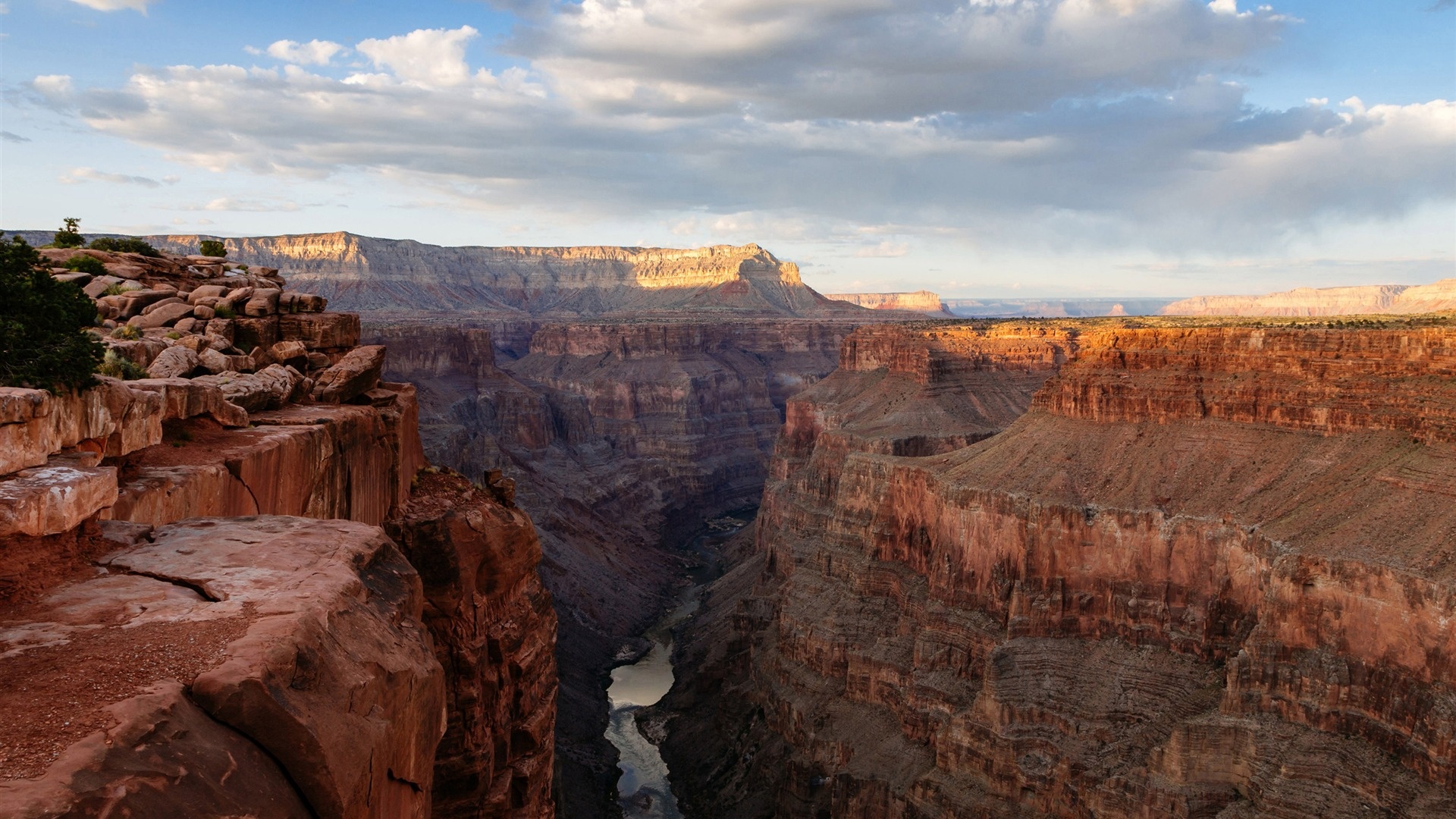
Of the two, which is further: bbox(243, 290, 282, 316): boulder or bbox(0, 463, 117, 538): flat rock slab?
bbox(243, 290, 282, 316): boulder

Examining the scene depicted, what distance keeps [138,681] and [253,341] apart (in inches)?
703

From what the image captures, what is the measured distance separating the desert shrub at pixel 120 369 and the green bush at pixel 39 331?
0.73m

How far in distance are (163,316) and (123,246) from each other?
37.4ft

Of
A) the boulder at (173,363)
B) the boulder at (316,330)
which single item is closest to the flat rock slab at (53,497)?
the boulder at (173,363)

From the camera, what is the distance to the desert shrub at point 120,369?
1638 centimetres

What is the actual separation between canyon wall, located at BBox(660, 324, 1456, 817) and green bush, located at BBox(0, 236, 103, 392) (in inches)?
1550

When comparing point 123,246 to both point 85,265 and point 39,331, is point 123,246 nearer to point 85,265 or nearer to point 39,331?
point 85,265

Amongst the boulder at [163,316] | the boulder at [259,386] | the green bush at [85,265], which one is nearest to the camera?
the boulder at [259,386]

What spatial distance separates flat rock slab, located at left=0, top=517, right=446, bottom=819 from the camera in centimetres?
766

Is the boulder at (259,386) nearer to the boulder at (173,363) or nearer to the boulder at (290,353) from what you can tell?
the boulder at (173,363)

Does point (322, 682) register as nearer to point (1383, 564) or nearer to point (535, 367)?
point (1383, 564)

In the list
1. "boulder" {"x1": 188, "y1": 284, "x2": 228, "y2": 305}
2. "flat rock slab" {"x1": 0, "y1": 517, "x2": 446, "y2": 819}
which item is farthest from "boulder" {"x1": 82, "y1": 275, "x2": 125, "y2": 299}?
"flat rock slab" {"x1": 0, "y1": 517, "x2": 446, "y2": 819}

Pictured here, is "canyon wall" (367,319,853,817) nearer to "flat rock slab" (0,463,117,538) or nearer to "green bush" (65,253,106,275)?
"green bush" (65,253,106,275)

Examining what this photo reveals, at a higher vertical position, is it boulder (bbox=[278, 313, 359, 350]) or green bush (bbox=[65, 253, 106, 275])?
green bush (bbox=[65, 253, 106, 275])
